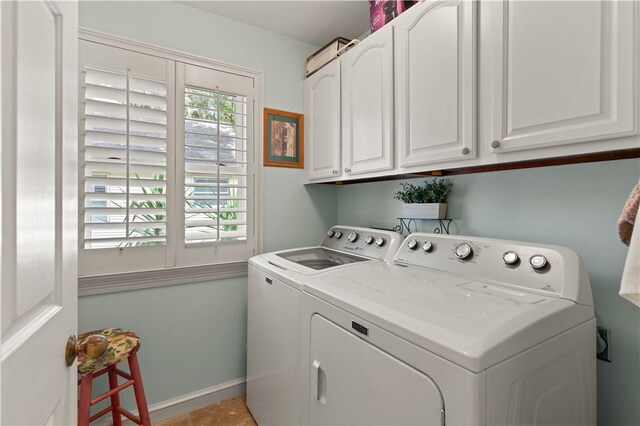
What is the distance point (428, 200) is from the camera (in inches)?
67.1

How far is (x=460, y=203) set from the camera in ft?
5.37

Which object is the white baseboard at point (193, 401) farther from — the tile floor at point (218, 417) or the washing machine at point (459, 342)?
the washing machine at point (459, 342)

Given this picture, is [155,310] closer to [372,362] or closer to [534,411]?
[372,362]

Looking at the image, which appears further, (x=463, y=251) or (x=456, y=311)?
(x=463, y=251)

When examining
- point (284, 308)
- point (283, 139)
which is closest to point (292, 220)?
point (283, 139)

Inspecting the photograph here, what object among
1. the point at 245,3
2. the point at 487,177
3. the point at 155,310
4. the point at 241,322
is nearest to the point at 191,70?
the point at 245,3

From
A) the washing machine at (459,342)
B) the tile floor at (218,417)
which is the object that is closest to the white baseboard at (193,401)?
the tile floor at (218,417)

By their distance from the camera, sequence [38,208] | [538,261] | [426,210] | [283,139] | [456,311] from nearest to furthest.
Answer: [38,208] → [456,311] → [538,261] → [426,210] → [283,139]

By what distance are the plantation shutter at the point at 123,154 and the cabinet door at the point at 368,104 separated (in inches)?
43.8

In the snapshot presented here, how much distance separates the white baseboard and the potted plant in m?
1.67

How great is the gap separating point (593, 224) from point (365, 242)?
1.05 m

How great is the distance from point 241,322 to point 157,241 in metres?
0.81

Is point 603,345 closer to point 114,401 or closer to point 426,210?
point 426,210

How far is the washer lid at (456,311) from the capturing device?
0.73m
